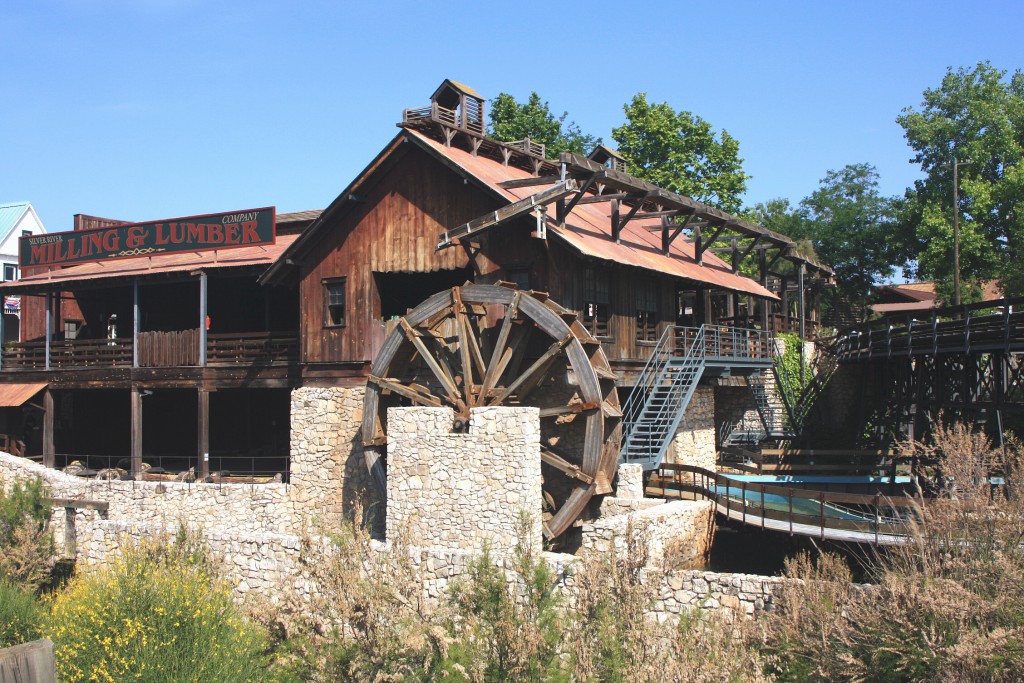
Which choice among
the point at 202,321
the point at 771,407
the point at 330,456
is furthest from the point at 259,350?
the point at 771,407

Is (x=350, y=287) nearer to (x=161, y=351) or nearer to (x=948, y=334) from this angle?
(x=161, y=351)

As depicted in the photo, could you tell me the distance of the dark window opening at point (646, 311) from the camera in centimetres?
1994

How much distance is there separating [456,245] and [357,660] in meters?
9.78

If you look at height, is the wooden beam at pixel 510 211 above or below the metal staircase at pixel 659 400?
above

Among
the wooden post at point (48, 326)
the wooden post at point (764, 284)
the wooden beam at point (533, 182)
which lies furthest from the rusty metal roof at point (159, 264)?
the wooden post at point (764, 284)

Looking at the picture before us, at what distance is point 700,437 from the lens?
21297 mm

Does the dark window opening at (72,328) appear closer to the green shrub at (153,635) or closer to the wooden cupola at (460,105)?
the wooden cupola at (460,105)

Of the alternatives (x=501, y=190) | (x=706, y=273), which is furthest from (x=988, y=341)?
(x=501, y=190)

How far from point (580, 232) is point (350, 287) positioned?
4967 millimetres

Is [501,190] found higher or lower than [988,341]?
higher

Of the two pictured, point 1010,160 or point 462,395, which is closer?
point 462,395

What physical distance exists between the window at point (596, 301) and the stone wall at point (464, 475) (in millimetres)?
3820

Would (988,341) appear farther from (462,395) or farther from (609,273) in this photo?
(462,395)

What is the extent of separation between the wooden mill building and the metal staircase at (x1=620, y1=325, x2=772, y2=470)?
427 millimetres
